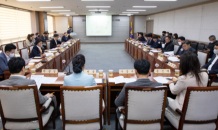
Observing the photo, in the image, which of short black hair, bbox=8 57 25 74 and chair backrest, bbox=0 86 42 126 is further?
short black hair, bbox=8 57 25 74

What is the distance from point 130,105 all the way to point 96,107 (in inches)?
13.1

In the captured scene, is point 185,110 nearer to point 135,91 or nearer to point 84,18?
point 135,91

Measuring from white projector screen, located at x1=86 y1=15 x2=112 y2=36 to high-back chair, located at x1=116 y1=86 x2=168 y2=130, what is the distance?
13699 mm

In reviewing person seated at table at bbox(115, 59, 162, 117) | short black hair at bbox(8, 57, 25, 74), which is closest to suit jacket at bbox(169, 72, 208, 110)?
person seated at table at bbox(115, 59, 162, 117)

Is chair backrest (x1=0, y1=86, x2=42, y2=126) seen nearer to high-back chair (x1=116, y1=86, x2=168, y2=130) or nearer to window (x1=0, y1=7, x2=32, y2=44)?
high-back chair (x1=116, y1=86, x2=168, y2=130)

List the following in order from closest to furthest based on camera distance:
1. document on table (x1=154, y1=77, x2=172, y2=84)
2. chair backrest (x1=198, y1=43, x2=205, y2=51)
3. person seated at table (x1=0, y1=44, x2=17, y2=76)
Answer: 1. document on table (x1=154, y1=77, x2=172, y2=84)
2. person seated at table (x1=0, y1=44, x2=17, y2=76)
3. chair backrest (x1=198, y1=43, x2=205, y2=51)

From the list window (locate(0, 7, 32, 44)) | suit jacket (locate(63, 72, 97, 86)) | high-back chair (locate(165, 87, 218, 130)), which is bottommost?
high-back chair (locate(165, 87, 218, 130))

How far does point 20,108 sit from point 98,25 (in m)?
13.7

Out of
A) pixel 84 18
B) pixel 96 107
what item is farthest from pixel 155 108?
pixel 84 18

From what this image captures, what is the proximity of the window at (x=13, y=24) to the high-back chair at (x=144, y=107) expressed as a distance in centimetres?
796

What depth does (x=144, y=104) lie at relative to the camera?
5.16ft

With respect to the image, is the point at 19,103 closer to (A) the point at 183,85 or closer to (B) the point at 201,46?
(A) the point at 183,85

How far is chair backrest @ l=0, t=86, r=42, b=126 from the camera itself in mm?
1574

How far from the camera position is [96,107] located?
5.44ft
